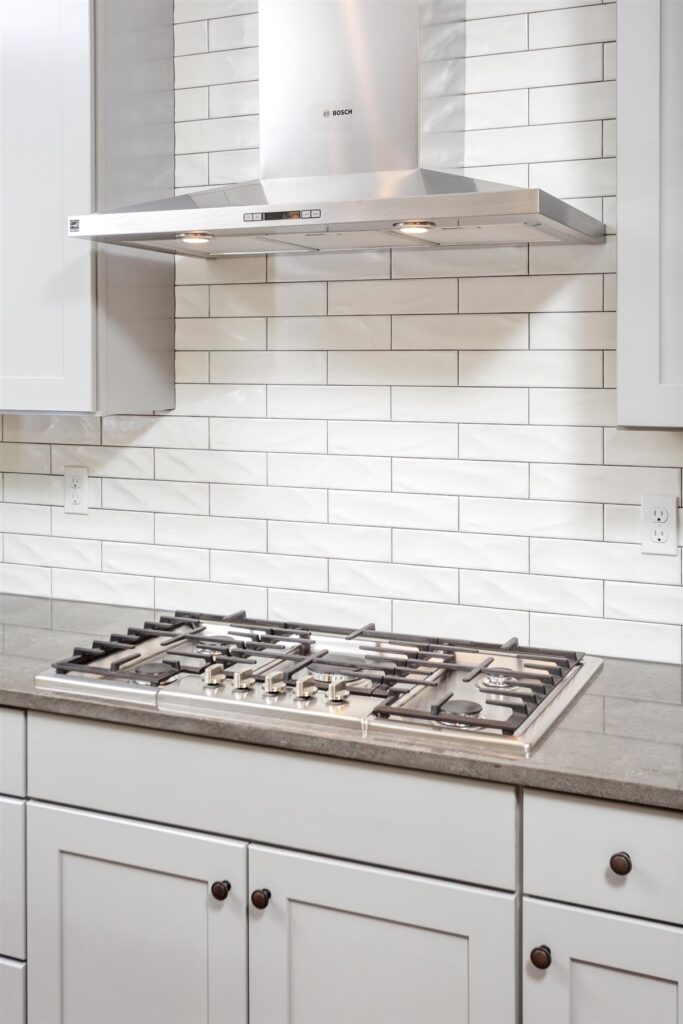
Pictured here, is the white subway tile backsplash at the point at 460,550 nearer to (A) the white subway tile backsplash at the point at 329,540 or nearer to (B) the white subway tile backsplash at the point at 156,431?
(A) the white subway tile backsplash at the point at 329,540

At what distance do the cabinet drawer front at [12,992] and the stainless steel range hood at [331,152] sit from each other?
145cm

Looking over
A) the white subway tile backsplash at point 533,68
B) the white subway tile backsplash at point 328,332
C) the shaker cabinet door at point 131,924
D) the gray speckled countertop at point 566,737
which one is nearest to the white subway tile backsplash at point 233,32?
the white subway tile backsplash at point 533,68

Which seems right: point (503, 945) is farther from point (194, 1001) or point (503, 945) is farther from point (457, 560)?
point (457, 560)

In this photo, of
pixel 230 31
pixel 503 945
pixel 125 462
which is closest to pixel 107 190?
pixel 230 31

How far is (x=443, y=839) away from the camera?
5.71ft

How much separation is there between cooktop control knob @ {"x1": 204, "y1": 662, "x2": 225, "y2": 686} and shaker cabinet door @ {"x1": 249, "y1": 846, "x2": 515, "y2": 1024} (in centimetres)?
31

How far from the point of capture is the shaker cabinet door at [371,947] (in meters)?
1.72

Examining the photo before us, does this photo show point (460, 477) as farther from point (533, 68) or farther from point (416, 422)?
point (533, 68)

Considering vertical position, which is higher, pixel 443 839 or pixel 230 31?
pixel 230 31

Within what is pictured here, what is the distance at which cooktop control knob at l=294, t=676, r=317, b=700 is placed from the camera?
1927mm

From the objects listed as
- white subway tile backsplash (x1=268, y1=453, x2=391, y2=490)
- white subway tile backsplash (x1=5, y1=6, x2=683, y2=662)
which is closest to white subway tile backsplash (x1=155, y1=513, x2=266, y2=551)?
white subway tile backsplash (x1=5, y1=6, x2=683, y2=662)

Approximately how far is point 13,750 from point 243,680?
0.49m

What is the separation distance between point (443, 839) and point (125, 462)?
1382 mm

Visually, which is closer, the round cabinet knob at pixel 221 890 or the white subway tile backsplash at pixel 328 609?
the round cabinet knob at pixel 221 890
